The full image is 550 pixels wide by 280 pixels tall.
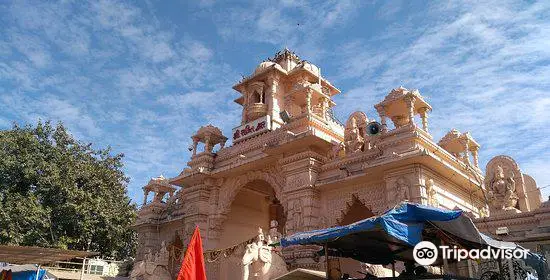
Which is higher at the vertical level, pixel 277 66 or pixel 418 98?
Result: pixel 277 66

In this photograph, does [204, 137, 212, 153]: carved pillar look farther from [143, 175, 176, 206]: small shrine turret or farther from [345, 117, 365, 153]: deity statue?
[345, 117, 365, 153]: deity statue

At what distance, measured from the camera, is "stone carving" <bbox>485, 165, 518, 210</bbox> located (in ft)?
45.8

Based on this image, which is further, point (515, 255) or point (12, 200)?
point (12, 200)

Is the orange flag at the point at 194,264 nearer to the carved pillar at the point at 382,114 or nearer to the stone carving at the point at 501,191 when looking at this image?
the stone carving at the point at 501,191

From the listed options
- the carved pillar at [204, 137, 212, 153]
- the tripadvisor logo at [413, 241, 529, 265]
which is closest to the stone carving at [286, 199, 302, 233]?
the carved pillar at [204, 137, 212, 153]

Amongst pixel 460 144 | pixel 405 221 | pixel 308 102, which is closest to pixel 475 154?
pixel 460 144

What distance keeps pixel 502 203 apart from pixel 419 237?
8.20 metres

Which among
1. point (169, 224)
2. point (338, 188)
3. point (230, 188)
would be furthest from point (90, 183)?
point (338, 188)

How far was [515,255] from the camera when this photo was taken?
864 cm

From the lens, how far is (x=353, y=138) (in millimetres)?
17938

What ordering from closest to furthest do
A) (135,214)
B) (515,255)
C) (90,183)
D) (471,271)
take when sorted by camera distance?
(515,255) < (471,271) < (90,183) < (135,214)

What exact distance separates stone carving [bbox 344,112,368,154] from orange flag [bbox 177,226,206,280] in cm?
1014

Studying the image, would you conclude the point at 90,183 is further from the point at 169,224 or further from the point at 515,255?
the point at 515,255

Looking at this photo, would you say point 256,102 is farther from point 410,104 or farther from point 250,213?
point 410,104
